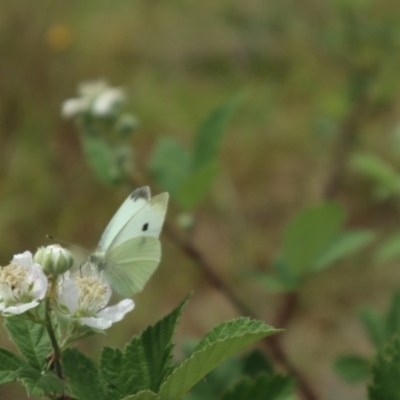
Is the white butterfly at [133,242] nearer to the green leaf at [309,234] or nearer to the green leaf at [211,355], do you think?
the green leaf at [211,355]

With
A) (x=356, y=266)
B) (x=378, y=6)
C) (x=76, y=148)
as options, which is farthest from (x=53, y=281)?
(x=378, y=6)

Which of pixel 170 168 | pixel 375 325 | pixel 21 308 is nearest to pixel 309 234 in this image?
pixel 375 325

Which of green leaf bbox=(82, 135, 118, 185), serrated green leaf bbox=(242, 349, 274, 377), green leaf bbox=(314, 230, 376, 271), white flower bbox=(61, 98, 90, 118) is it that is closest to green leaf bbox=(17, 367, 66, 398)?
serrated green leaf bbox=(242, 349, 274, 377)

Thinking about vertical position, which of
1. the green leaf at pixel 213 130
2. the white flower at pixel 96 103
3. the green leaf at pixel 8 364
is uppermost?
the white flower at pixel 96 103

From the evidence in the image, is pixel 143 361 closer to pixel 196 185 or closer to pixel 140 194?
pixel 140 194

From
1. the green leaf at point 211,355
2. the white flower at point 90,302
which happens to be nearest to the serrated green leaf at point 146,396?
the green leaf at point 211,355

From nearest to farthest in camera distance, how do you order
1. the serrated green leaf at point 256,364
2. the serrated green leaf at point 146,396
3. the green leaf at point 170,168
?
1. the serrated green leaf at point 146,396
2. the serrated green leaf at point 256,364
3. the green leaf at point 170,168
